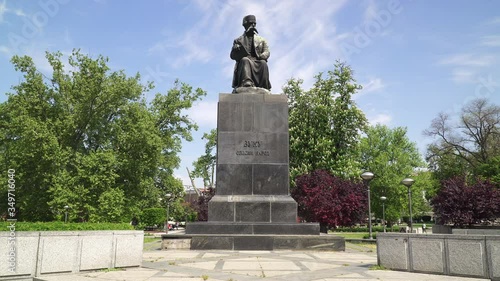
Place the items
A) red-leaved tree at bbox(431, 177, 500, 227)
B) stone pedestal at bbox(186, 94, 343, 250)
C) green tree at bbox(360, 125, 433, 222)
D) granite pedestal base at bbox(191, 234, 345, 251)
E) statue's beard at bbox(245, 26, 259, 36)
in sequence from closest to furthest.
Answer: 1. granite pedestal base at bbox(191, 234, 345, 251)
2. stone pedestal at bbox(186, 94, 343, 250)
3. statue's beard at bbox(245, 26, 259, 36)
4. red-leaved tree at bbox(431, 177, 500, 227)
5. green tree at bbox(360, 125, 433, 222)

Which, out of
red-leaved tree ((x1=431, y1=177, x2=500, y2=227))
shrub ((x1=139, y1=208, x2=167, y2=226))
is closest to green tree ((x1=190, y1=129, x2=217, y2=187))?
shrub ((x1=139, y1=208, x2=167, y2=226))

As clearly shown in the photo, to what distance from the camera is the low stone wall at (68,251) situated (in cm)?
690

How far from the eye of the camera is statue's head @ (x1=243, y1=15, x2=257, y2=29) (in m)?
16.5

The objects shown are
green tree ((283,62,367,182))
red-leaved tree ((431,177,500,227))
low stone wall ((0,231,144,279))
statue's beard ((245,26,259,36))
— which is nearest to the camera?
low stone wall ((0,231,144,279))

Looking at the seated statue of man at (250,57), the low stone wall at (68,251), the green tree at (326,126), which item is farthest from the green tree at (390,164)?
the low stone wall at (68,251)

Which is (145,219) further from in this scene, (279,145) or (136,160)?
(279,145)

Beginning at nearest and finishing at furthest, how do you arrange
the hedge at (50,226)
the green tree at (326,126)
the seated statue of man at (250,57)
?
1. the hedge at (50,226)
2. the seated statue of man at (250,57)
3. the green tree at (326,126)

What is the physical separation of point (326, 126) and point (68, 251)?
28.4 metres

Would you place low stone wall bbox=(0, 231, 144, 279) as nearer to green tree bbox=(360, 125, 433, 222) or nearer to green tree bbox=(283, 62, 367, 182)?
green tree bbox=(283, 62, 367, 182)

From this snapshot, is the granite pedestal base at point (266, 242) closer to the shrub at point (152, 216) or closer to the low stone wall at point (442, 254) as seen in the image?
the low stone wall at point (442, 254)

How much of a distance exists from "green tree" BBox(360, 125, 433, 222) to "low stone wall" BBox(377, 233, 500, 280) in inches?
1549

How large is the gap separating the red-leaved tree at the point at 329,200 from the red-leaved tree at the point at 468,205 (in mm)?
5365

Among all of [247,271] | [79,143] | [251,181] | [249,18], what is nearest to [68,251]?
[247,271]

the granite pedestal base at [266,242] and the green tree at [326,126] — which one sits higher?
the green tree at [326,126]
